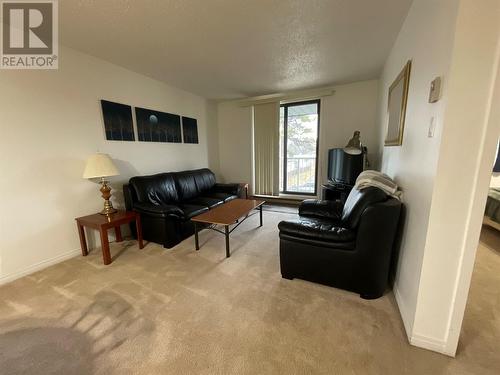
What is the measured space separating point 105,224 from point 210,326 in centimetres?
161

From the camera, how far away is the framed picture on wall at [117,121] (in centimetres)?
277

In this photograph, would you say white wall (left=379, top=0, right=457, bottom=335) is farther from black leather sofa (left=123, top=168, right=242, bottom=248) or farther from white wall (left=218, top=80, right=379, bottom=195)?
black leather sofa (left=123, top=168, right=242, bottom=248)

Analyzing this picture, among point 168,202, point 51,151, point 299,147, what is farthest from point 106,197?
point 299,147

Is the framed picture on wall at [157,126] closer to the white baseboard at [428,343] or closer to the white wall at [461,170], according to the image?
the white wall at [461,170]

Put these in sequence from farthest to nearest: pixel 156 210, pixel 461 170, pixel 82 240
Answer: pixel 156 210 < pixel 82 240 < pixel 461 170

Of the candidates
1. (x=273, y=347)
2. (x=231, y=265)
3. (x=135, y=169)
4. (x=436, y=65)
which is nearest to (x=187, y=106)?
(x=135, y=169)

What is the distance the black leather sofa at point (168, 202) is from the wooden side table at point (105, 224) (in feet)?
0.48

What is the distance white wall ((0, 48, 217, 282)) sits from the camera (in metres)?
2.03

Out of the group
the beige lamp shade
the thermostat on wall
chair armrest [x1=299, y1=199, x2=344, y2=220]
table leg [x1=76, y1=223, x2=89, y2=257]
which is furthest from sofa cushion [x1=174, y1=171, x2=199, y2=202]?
the thermostat on wall

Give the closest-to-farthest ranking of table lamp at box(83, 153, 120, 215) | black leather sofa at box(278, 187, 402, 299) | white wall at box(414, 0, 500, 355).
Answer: white wall at box(414, 0, 500, 355) → black leather sofa at box(278, 187, 402, 299) → table lamp at box(83, 153, 120, 215)

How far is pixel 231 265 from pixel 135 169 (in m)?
2.14

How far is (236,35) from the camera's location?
2174 mm

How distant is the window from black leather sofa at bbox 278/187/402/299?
2.78 m

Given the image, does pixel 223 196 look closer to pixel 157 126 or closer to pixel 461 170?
pixel 157 126
